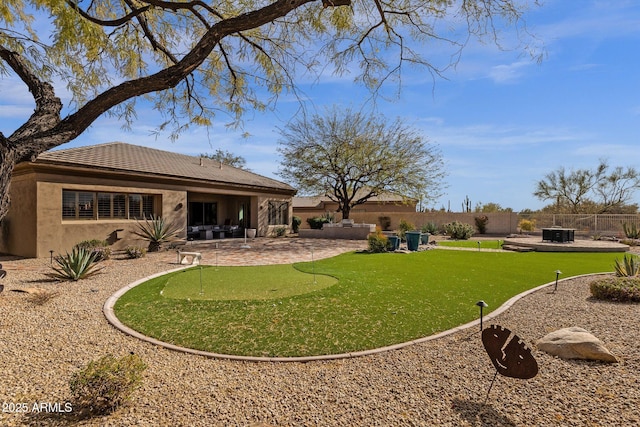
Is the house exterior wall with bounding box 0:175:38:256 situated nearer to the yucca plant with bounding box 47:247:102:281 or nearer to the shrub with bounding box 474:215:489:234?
the yucca plant with bounding box 47:247:102:281

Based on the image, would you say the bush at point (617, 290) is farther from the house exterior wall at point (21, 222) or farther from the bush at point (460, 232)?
the house exterior wall at point (21, 222)

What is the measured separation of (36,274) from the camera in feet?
31.4

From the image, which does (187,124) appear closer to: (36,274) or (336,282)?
(336,282)

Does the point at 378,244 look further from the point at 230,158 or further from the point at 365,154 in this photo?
the point at 230,158

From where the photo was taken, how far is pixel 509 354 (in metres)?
3.61

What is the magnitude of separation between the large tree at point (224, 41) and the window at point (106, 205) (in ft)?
26.3

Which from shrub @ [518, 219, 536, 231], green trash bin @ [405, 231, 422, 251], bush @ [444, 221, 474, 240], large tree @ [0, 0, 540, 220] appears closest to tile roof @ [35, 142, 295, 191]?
large tree @ [0, 0, 540, 220]

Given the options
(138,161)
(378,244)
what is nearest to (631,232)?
(378,244)

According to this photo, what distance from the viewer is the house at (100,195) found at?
1293 centimetres

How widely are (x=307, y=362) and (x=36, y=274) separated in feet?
30.7

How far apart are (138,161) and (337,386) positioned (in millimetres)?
17446

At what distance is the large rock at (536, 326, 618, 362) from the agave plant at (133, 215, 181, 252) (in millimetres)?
14712

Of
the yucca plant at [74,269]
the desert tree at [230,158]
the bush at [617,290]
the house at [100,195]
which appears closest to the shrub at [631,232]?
the bush at [617,290]

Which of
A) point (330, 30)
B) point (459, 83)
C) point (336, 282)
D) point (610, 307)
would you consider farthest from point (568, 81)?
point (336, 282)
